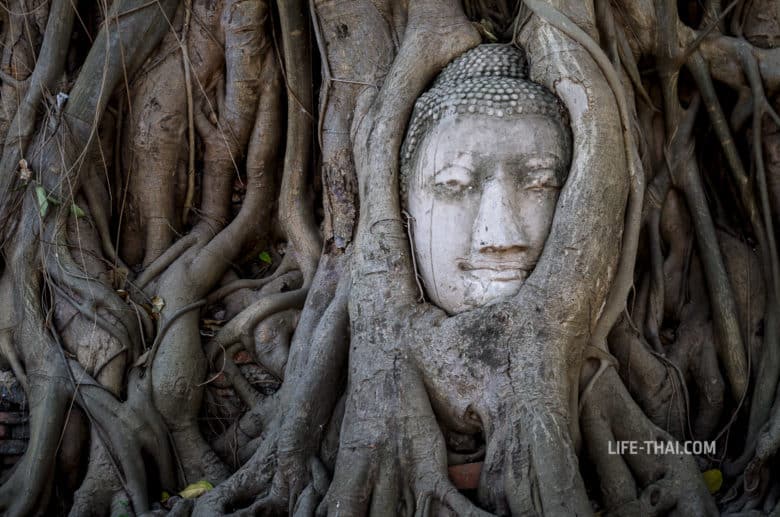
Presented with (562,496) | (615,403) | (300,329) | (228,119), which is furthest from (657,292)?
(228,119)

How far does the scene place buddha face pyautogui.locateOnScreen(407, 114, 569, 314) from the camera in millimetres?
3402

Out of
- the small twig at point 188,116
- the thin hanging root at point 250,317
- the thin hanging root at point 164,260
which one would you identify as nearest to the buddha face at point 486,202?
the thin hanging root at point 250,317

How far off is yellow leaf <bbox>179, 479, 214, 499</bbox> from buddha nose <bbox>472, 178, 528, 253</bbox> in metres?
1.45

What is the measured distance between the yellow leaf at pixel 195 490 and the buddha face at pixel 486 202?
1.19 m

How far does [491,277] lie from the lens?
3414mm

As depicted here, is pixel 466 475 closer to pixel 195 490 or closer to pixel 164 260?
pixel 195 490

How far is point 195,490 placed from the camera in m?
3.72

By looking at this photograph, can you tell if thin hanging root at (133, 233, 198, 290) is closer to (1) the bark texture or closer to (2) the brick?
(1) the bark texture

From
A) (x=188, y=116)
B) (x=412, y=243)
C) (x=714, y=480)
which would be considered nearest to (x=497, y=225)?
(x=412, y=243)

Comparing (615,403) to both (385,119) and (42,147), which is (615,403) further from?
(42,147)

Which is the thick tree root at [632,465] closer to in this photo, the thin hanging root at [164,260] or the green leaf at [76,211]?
the thin hanging root at [164,260]

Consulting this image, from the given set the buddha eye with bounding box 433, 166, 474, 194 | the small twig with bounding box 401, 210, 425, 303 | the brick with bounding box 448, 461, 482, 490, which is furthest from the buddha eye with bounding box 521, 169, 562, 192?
the brick with bounding box 448, 461, 482, 490

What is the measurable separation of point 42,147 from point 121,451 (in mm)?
1439

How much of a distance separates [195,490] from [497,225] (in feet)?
5.25
